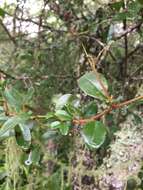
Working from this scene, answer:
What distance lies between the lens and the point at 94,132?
2.32 ft

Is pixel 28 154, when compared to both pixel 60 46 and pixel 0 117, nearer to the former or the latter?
pixel 0 117

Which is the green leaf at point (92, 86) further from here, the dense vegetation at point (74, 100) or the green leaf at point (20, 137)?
the green leaf at point (20, 137)

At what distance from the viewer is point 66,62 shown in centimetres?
146

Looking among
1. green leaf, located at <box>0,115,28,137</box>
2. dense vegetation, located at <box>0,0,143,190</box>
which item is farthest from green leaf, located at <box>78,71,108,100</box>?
green leaf, located at <box>0,115,28,137</box>

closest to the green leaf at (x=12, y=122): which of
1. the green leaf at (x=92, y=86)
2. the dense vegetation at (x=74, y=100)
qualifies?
the dense vegetation at (x=74, y=100)

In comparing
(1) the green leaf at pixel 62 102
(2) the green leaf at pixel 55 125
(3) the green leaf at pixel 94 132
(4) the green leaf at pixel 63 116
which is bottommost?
(3) the green leaf at pixel 94 132

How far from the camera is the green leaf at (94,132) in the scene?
0.70 m

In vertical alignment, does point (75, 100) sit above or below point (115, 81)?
below

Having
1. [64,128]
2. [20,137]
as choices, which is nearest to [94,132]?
[64,128]

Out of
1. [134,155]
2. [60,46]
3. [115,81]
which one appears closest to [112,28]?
[115,81]

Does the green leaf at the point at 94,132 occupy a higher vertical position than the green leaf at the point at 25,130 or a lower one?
lower

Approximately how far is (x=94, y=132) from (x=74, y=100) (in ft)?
0.55

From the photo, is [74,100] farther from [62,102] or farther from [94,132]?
[94,132]

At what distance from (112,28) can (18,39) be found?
1.41 feet
